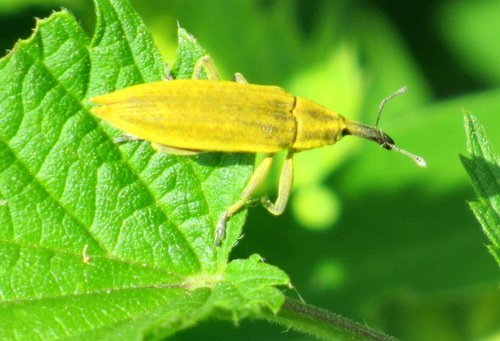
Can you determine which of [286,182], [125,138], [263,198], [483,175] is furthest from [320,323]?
[286,182]

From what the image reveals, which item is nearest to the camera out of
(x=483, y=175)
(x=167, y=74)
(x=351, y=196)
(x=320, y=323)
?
(x=320, y=323)

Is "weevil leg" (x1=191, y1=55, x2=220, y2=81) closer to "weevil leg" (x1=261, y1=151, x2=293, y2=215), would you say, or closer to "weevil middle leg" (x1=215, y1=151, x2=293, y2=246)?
"weevil middle leg" (x1=215, y1=151, x2=293, y2=246)

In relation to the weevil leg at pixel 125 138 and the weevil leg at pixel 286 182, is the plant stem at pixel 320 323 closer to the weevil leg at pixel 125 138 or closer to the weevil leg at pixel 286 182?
the weevil leg at pixel 125 138

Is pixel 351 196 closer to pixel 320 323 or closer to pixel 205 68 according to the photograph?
pixel 205 68

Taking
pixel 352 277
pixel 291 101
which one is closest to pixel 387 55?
pixel 352 277

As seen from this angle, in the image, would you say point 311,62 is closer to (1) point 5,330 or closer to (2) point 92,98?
(2) point 92,98

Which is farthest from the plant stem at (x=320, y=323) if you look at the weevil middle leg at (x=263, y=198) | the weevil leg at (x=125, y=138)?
the weevil leg at (x=125, y=138)
